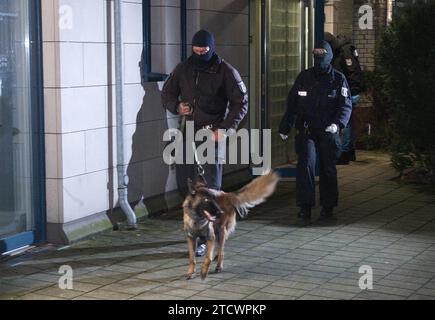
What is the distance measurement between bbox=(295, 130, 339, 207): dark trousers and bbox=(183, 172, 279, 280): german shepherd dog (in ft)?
6.77

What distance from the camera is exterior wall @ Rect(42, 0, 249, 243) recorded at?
7.45 meters

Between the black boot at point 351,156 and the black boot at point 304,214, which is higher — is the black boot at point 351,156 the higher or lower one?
the higher one

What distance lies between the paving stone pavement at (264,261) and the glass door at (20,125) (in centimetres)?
35

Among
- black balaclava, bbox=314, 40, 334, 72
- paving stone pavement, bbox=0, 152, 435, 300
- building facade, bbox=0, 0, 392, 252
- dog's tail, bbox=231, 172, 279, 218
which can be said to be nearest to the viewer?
paving stone pavement, bbox=0, 152, 435, 300

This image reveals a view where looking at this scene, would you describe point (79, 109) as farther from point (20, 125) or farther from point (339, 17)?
point (339, 17)

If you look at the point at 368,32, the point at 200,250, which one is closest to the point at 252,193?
the point at 200,250

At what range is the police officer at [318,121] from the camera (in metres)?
8.60

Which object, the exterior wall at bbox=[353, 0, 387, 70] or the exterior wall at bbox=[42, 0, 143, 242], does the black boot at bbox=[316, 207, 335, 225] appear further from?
the exterior wall at bbox=[353, 0, 387, 70]

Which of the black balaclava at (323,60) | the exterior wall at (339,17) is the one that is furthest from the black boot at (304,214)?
the exterior wall at (339,17)

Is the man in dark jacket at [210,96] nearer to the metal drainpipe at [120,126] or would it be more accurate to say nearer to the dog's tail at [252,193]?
the dog's tail at [252,193]

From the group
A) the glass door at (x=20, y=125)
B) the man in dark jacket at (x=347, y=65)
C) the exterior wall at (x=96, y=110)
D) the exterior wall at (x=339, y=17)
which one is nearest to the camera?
the glass door at (x=20, y=125)

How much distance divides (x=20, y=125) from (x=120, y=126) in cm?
118

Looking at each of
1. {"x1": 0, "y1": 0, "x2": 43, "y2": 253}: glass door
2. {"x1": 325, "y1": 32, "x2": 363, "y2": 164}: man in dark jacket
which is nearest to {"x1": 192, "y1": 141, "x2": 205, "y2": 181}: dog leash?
{"x1": 0, "y1": 0, "x2": 43, "y2": 253}: glass door

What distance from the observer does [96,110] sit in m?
8.00
